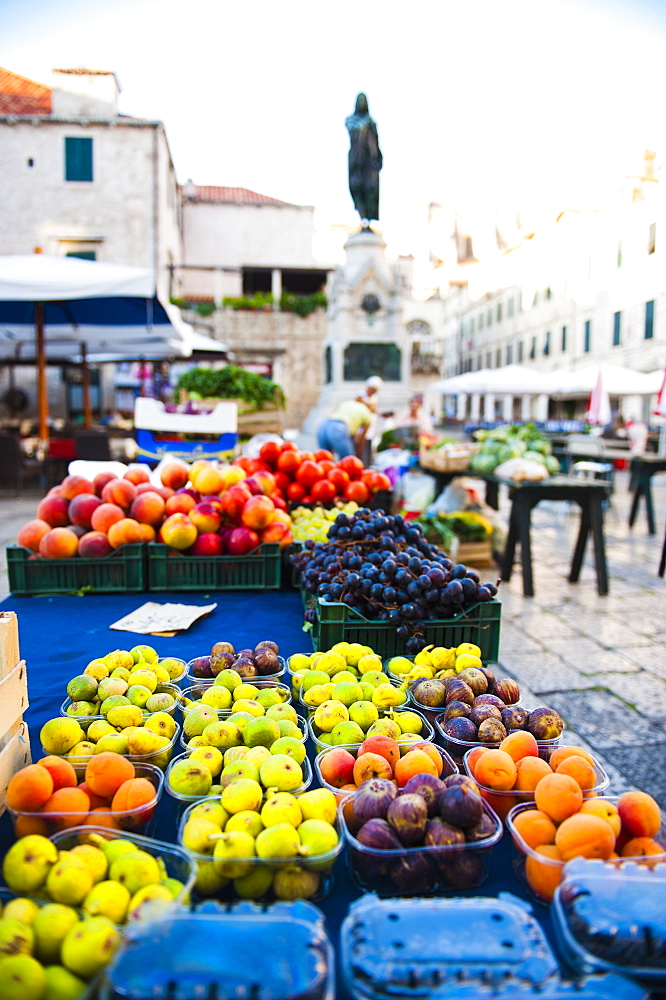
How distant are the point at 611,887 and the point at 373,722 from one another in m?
0.64

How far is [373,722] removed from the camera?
144cm

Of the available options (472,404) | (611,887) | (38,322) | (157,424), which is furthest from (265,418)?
(472,404)

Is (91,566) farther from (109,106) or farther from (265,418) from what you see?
(109,106)

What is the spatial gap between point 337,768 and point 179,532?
5.74 ft

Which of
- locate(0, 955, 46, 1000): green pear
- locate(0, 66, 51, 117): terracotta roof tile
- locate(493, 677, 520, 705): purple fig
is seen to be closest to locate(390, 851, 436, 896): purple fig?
locate(0, 955, 46, 1000): green pear

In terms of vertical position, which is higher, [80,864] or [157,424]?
[157,424]

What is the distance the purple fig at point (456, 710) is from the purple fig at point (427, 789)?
0.34 m

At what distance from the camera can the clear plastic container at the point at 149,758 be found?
3.99 feet

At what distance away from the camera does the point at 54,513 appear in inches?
118

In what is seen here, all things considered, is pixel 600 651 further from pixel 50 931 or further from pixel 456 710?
pixel 50 931

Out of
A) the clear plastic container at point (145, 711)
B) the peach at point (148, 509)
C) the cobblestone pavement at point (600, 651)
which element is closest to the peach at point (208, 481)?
the peach at point (148, 509)

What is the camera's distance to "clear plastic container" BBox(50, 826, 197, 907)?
94 cm

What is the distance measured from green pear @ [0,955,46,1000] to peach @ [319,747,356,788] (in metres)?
0.62

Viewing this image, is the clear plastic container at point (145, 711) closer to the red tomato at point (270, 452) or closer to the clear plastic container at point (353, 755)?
the clear plastic container at point (353, 755)
